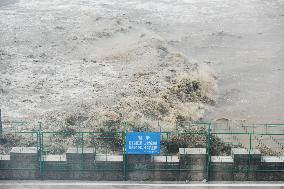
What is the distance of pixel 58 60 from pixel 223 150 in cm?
1667

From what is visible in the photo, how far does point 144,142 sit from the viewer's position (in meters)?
18.5

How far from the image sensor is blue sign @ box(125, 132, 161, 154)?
18359 millimetres

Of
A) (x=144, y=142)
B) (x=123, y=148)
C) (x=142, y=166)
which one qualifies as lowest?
(x=142, y=166)

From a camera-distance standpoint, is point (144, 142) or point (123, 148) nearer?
point (144, 142)

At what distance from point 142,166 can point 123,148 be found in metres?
0.94

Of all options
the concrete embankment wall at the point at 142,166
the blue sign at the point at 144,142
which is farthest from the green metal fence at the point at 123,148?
the blue sign at the point at 144,142

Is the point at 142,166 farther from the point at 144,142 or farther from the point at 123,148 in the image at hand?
the point at 144,142

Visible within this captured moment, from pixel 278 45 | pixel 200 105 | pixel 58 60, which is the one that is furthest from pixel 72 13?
pixel 200 105

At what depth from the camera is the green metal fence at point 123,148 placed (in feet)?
62.0

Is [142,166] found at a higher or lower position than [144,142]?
lower

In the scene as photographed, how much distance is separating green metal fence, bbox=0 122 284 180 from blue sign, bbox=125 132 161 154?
46 centimetres

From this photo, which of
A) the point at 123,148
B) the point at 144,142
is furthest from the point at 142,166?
the point at 144,142

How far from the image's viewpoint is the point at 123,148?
1908cm

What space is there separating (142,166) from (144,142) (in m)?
1.05
